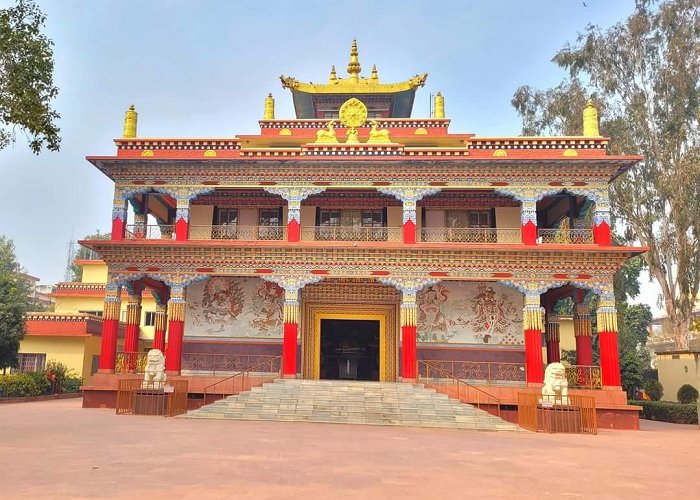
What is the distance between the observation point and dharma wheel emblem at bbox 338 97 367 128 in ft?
72.6

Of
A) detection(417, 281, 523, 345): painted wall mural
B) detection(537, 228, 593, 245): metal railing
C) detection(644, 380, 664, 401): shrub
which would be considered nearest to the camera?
detection(537, 228, 593, 245): metal railing

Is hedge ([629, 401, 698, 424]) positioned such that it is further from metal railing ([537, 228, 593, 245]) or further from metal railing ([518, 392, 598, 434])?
metal railing ([518, 392, 598, 434])

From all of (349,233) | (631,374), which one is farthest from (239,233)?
(631,374)

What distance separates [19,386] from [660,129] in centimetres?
3103

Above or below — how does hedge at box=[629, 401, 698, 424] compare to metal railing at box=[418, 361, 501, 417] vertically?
below

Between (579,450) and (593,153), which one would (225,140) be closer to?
(593,153)

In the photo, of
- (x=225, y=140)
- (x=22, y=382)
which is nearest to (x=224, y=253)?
(x=225, y=140)

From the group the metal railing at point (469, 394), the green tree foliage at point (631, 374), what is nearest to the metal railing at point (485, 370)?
the metal railing at point (469, 394)

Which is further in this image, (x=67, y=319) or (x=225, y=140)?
(x=67, y=319)

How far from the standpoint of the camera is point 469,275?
18.9 m

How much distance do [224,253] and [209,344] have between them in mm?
3937

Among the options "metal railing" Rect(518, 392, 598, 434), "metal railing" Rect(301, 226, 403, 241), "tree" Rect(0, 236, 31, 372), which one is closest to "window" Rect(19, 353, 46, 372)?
"tree" Rect(0, 236, 31, 372)

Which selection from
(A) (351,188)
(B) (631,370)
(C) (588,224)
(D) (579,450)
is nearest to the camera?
(D) (579,450)

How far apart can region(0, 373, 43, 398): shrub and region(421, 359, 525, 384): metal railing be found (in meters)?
16.5
